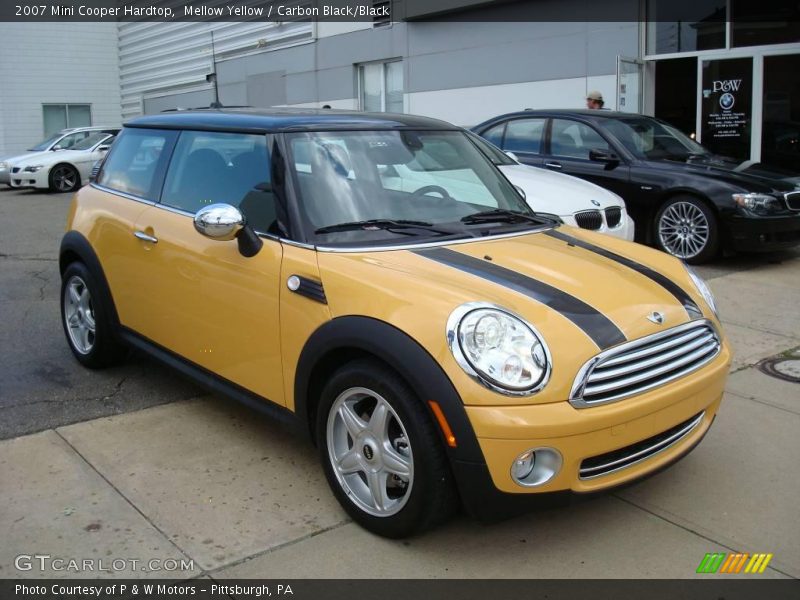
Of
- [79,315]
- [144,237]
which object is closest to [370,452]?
[144,237]

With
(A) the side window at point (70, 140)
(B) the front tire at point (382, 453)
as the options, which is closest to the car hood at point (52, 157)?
(A) the side window at point (70, 140)

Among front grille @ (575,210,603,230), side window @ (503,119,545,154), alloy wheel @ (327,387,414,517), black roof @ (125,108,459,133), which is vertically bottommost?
alloy wheel @ (327,387,414,517)

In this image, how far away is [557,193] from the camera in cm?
720

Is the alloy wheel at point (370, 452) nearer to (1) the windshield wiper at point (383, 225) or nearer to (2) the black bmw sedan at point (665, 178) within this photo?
Answer: (1) the windshield wiper at point (383, 225)

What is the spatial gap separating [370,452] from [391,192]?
1.28 metres

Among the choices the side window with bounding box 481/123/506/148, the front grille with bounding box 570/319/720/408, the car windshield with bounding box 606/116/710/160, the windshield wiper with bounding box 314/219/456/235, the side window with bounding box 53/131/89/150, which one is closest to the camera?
the front grille with bounding box 570/319/720/408

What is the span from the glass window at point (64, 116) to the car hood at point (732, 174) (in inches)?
917

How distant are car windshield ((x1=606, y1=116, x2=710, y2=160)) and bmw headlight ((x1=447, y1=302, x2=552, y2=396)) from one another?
630 centimetres

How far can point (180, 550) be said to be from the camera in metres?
3.02

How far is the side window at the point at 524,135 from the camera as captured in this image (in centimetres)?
910

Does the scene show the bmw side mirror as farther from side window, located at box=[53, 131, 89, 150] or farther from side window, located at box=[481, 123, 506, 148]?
side window, located at box=[53, 131, 89, 150]

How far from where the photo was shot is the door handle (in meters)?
4.15

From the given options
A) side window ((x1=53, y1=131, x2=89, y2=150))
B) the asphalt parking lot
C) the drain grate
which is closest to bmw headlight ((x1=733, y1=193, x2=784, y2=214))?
the drain grate
